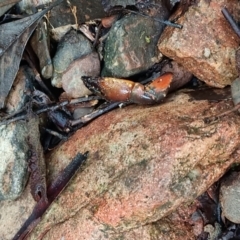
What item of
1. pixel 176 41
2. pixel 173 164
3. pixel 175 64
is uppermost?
pixel 176 41

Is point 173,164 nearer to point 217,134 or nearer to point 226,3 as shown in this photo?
point 217,134

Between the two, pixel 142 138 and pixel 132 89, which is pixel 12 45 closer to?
pixel 132 89

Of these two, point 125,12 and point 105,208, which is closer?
point 105,208

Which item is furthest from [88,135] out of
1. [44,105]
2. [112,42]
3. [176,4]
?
[176,4]

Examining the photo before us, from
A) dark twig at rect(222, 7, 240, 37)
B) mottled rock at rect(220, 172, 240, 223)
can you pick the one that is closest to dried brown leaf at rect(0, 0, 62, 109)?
dark twig at rect(222, 7, 240, 37)

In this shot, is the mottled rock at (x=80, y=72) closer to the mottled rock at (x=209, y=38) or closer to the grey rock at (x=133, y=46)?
the grey rock at (x=133, y=46)

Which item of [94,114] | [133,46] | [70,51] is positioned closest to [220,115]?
[133,46]

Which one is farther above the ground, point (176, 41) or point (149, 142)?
point (176, 41)
